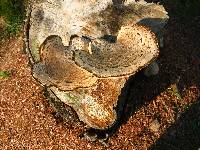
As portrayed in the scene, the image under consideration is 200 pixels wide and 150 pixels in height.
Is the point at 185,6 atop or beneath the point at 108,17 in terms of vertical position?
beneath

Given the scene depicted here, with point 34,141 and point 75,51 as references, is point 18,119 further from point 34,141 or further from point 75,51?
point 75,51

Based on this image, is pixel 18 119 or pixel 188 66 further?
pixel 188 66

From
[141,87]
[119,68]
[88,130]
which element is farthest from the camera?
[141,87]


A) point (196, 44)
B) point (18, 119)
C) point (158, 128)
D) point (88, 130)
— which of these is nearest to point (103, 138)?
point (88, 130)

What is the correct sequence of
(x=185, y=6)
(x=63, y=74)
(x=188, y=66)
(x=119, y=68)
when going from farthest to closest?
(x=185, y=6)
(x=188, y=66)
(x=63, y=74)
(x=119, y=68)

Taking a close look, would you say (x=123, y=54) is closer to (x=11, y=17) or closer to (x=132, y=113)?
(x=132, y=113)

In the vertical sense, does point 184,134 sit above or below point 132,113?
below

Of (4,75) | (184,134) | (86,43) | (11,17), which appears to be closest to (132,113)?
(184,134)

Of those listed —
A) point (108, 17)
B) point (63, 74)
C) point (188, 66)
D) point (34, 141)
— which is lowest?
point (34, 141)
